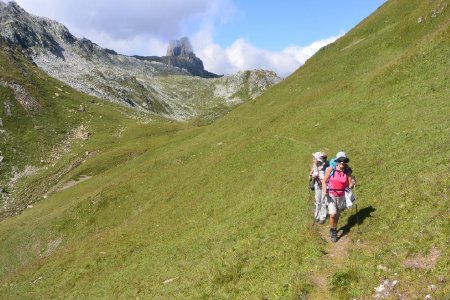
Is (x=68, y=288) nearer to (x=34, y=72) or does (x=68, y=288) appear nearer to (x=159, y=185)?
(x=159, y=185)

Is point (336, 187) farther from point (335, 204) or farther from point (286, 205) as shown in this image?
point (286, 205)

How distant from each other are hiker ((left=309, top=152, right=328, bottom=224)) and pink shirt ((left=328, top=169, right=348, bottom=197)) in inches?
89.5

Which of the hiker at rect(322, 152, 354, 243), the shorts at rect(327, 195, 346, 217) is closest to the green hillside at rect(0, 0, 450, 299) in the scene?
the hiker at rect(322, 152, 354, 243)

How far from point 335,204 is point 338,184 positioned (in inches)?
40.4

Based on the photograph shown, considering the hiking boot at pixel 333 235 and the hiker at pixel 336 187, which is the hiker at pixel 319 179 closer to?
the hiker at pixel 336 187

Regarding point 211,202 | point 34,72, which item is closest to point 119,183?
point 211,202

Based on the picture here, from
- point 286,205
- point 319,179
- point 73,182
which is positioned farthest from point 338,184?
point 73,182

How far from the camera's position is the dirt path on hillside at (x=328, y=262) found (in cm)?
1648

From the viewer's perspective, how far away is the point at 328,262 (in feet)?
61.5

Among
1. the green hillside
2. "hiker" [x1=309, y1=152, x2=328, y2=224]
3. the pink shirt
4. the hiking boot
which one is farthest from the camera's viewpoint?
"hiker" [x1=309, y1=152, x2=328, y2=224]

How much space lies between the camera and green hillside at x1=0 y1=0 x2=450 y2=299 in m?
18.0

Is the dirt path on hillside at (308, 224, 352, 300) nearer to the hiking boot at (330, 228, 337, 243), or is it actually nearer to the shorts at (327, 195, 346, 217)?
the hiking boot at (330, 228, 337, 243)

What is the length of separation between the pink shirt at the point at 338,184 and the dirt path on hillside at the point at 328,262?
2301 millimetres

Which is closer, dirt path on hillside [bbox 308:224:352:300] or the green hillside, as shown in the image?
dirt path on hillside [bbox 308:224:352:300]
